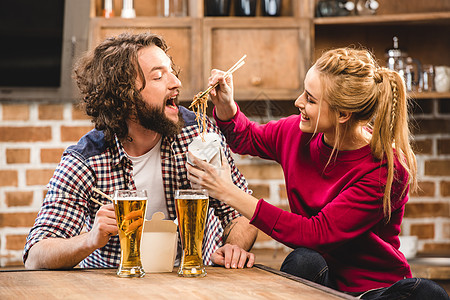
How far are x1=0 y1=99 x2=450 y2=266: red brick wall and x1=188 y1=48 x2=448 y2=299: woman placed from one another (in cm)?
107

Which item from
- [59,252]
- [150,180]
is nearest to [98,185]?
[150,180]

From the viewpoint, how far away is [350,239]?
161cm

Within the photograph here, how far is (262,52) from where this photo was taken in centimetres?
273

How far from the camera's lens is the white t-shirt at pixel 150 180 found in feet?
6.03

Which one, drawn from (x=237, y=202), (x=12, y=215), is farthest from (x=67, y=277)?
(x=12, y=215)

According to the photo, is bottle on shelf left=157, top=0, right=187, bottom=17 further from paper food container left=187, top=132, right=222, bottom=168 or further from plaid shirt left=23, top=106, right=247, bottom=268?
paper food container left=187, top=132, right=222, bottom=168

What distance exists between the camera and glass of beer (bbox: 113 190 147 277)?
129 cm

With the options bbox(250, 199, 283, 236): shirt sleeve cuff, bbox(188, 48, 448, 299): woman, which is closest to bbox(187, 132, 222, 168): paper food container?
bbox(188, 48, 448, 299): woman

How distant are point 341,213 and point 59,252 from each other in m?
0.71

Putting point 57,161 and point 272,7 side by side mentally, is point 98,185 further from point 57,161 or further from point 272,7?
point 272,7

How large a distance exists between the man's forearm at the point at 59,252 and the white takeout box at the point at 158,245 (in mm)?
159

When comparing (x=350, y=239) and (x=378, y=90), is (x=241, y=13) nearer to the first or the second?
(x=378, y=90)

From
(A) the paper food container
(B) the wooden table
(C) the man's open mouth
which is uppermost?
(C) the man's open mouth

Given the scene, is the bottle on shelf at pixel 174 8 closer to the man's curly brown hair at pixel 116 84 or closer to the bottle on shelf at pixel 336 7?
the bottle on shelf at pixel 336 7
